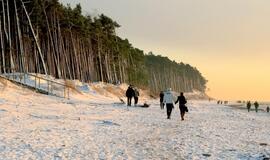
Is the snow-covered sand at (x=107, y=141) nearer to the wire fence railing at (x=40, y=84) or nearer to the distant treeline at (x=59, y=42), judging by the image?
the wire fence railing at (x=40, y=84)

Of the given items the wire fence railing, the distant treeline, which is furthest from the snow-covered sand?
the distant treeline

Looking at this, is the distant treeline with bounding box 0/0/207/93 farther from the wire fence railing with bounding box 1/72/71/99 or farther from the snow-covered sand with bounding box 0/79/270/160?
the snow-covered sand with bounding box 0/79/270/160

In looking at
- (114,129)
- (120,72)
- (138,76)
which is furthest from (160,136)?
(138,76)

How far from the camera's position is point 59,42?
72.6 m

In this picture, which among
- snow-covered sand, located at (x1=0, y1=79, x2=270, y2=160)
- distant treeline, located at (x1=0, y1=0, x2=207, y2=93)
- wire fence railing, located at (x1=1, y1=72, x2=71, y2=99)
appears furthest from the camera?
distant treeline, located at (x1=0, y1=0, x2=207, y2=93)

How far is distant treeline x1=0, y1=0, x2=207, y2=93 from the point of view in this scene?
56438 mm

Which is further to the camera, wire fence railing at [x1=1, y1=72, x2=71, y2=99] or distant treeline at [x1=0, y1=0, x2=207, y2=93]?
distant treeline at [x1=0, y1=0, x2=207, y2=93]

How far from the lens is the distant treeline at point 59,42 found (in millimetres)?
56438

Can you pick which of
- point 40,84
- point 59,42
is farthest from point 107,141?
point 59,42

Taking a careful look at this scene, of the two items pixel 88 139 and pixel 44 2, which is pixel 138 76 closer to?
pixel 44 2

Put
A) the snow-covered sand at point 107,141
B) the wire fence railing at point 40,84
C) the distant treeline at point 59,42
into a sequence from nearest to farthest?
1. the snow-covered sand at point 107,141
2. the wire fence railing at point 40,84
3. the distant treeline at point 59,42

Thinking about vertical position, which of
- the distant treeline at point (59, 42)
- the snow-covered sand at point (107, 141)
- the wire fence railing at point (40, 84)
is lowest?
the snow-covered sand at point (107, 141)

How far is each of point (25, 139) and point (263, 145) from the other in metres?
9.11

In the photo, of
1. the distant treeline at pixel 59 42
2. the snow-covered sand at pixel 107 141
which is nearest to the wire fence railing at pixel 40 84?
the distant treeline at pixel 59 42
